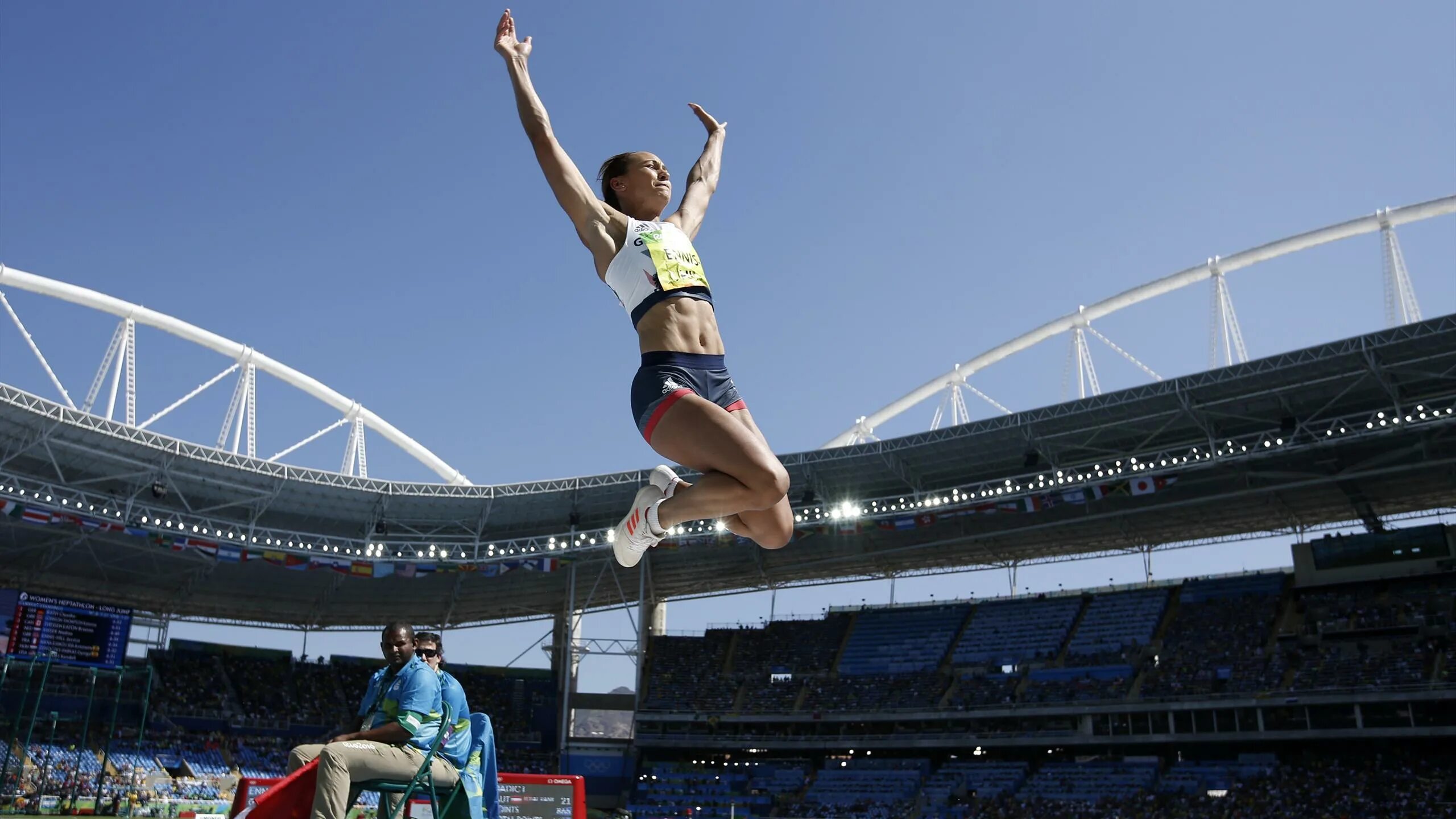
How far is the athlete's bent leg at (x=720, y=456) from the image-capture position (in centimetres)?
448

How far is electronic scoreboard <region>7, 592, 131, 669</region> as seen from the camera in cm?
3425

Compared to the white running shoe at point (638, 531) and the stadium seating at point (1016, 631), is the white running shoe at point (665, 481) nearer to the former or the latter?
the white running shoe at point (638, 531)

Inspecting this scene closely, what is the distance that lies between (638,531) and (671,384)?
0.84 m

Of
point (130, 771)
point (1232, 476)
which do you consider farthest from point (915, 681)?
point (130, 771)

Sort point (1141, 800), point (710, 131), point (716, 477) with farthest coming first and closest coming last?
point (1141, 800), point (710, 131), point (716, 477)

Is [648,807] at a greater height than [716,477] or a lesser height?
lesser

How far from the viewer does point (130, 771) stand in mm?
36406

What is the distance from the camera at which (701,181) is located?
244 inches

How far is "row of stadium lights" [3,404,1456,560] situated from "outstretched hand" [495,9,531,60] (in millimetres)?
25681

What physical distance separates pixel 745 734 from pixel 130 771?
21296 mm

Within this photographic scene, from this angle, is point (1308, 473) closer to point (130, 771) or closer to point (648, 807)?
point (648, 807)

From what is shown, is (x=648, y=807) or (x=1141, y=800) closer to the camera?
(x=1141, y=800)

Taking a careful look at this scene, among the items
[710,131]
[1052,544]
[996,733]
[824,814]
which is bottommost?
[824,814]

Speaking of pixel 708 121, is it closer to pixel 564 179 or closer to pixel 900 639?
pixel 564 179
